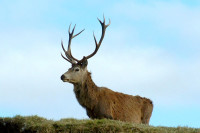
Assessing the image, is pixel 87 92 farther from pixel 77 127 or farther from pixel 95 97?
pixel 77 127

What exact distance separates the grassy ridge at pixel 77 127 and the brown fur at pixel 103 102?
102 inches

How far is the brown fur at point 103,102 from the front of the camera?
9.78m

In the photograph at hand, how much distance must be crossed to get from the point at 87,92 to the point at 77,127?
3.51 metres

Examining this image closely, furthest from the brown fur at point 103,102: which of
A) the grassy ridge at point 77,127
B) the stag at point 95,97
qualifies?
the grassy ridge at point 77,127

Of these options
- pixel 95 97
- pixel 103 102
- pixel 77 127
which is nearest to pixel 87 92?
pixel 95 97

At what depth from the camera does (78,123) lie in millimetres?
6535

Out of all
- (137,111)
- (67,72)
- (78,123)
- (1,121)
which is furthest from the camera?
(137,111)

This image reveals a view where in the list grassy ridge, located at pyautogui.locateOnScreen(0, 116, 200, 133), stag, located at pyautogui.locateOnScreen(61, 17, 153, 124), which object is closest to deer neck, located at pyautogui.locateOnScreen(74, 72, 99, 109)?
stag, located at pyautogui.locateOnScreen(61, 17, 153, 124)

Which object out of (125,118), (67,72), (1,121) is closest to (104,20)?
(67,72)

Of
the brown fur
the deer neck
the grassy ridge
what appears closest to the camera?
the grassy ridge

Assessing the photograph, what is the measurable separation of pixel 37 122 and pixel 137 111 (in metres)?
3.90

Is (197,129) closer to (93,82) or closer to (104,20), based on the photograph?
(93,82)

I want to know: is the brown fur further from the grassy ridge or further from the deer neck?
the grassy ridge

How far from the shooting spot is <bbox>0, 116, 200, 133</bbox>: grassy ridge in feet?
20.6
